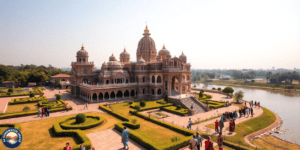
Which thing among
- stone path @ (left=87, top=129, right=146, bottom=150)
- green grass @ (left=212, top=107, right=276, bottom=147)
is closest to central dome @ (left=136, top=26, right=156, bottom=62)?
green grass @ (left=212, top=107, right=276, bottom=147)

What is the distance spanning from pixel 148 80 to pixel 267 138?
3219cm

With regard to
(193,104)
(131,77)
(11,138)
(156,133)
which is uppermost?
(131,77)

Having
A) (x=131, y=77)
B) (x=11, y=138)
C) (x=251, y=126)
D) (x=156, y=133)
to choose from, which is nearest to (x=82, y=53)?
(x=131, y=77)

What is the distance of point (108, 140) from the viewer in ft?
60.6

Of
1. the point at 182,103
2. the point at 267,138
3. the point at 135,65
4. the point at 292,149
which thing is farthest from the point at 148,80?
the point at 292,149

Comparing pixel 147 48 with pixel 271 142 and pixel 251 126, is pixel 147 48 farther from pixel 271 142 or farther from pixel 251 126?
pixel 271 142

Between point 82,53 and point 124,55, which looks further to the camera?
point 124,55

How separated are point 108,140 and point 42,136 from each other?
8.23 m

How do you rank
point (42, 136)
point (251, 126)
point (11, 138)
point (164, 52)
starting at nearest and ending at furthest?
point (11, 138)
point (42, 136)
point (251, 126)
point (164, 52)

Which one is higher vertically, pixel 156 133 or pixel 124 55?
pixel 124 55

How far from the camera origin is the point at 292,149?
1927 cm

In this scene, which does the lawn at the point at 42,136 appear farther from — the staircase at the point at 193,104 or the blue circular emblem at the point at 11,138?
the staircase at the point at 193,104

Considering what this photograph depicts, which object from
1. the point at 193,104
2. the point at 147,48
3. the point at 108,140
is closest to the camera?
the point at 108,140

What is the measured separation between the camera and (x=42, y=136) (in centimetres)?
1964
